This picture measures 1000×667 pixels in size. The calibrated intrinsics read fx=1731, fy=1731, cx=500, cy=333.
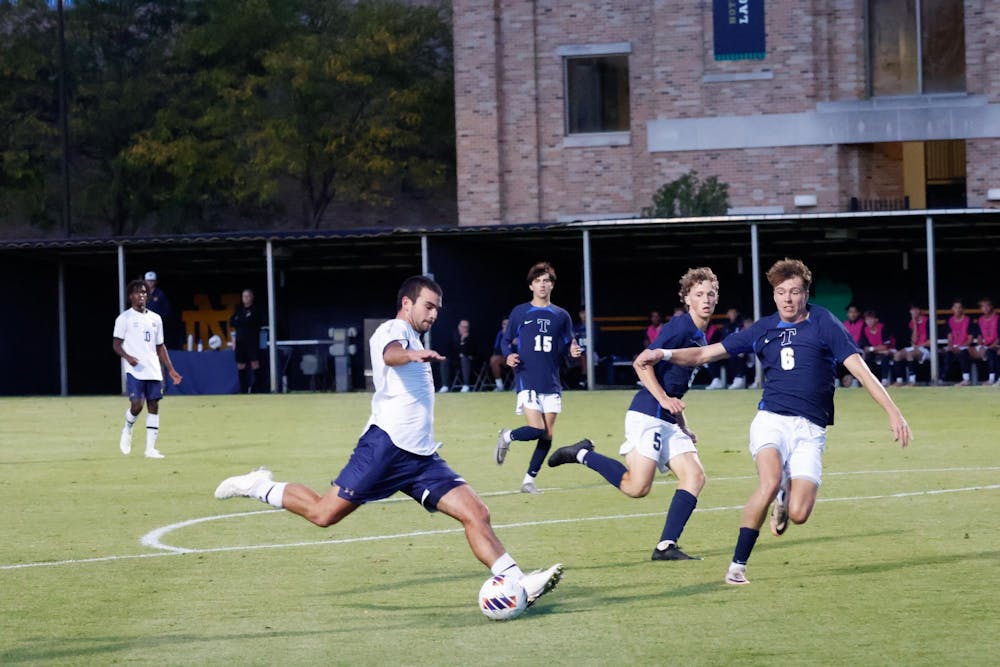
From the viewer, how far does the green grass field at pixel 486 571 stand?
821 cm

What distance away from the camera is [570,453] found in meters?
13.2

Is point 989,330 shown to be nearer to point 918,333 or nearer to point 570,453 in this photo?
point 918,333

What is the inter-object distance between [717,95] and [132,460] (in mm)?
26354

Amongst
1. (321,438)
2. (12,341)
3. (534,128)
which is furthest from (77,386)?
(321,438)

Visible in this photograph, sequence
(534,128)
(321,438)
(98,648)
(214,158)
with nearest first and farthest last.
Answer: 1. (98,648)
2. (321,438)
3. (534,128)
4. (214,158)

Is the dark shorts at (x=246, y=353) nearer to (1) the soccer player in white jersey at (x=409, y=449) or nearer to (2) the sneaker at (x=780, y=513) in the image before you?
(2) the sneaker at (x=780, y=513)

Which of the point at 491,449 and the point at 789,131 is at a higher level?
the point at 789,131

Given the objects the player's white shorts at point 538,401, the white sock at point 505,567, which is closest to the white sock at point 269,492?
the white sock at point 505,567

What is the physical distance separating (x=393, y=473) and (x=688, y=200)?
103 feet

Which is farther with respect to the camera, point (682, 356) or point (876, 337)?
point (876, 337)

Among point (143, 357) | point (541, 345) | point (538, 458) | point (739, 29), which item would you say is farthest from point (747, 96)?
point (538, 458)

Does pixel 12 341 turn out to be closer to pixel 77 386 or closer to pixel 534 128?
pixel 77 386

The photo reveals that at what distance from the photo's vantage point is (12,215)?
60844 mm

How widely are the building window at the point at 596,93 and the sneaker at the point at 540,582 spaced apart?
3721cm
